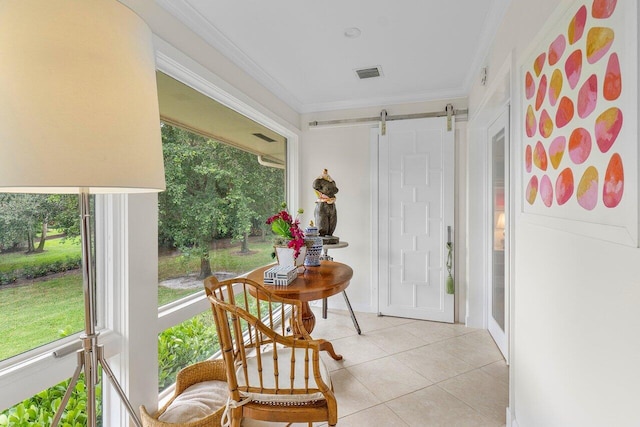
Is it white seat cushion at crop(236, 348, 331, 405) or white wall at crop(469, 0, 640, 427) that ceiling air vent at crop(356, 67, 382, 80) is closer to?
white wall at crop(469, 0, 640, 427)

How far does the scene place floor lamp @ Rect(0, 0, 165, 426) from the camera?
637mm

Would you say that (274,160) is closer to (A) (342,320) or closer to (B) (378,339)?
(A) (342,320)

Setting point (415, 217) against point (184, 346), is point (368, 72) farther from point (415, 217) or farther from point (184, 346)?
point (184, 346)

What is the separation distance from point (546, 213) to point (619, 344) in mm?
568

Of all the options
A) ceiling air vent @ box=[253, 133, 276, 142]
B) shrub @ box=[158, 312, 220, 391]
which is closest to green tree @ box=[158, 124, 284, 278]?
ceiling air vent @ box=[253, 133, 276, 142]

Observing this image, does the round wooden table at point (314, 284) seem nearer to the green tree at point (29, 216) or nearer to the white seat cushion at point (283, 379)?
the white seat cushion at point (283, 379)

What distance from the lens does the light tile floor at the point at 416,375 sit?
6.14 feet

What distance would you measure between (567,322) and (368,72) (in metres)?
2.42

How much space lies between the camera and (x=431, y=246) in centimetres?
335

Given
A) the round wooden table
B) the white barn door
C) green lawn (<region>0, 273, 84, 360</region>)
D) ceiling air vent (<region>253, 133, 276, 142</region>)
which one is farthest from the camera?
the white barn door

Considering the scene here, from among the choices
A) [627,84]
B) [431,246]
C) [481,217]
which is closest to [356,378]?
[431,246]

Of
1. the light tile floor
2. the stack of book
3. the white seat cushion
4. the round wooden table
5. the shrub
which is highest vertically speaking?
the stack of book

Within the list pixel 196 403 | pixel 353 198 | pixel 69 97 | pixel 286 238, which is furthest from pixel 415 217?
pixel 69 97

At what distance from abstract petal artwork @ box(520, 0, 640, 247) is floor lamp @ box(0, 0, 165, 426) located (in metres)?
1.24
